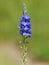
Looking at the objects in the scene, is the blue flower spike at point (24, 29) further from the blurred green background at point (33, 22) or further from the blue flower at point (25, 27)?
the blurred green background at point (33, 22)

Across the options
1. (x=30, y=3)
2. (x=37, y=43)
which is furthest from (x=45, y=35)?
(x=30, y=3)

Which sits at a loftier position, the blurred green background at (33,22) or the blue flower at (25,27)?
the blurred green background at (33,22)

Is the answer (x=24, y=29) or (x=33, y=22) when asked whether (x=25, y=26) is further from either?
(x=33, y=22)

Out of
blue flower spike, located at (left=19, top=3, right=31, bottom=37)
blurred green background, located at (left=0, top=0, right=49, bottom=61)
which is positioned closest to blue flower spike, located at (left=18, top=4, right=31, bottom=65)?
blue flower spike, located at (left=19, top=3, right=31, bottom=37)

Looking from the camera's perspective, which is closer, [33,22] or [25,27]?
[25,27]

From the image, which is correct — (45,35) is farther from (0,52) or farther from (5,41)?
(0,52)

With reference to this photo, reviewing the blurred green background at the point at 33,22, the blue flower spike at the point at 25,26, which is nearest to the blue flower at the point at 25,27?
the blue flower spike at the point at 25,26

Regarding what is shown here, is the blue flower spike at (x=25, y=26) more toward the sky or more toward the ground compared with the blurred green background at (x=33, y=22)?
more toward the ground

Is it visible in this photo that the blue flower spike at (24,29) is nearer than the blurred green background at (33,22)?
Yes

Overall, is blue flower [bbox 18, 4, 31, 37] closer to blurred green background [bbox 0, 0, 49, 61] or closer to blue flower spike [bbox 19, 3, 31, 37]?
blue flower spike [bbox 19, 3, 31, 37]

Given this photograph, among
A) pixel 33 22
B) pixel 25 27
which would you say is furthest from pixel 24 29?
pixel 33 22
